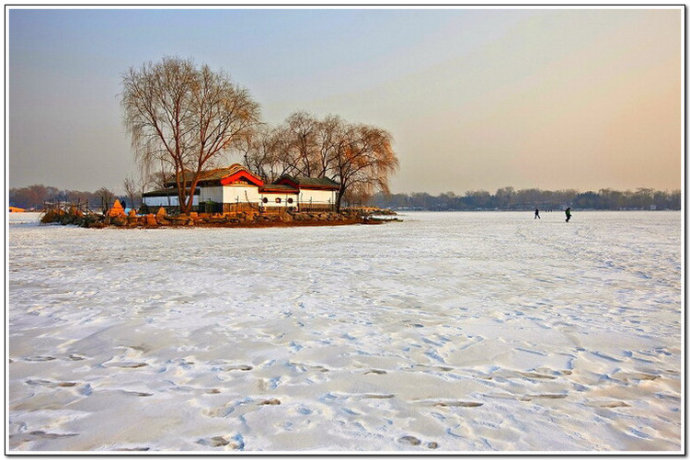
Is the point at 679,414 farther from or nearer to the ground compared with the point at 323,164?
A: nearer to the ground

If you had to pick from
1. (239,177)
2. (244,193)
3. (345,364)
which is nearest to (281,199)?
(244,193)

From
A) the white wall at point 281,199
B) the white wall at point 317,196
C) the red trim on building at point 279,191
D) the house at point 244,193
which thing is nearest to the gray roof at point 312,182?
the house at point 244,193

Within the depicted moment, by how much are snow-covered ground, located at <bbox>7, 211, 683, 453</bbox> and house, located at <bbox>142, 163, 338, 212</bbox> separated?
30312 millimetres

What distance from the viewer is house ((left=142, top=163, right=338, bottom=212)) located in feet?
124

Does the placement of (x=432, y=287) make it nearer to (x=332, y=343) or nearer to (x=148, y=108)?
(x=332, y=343)

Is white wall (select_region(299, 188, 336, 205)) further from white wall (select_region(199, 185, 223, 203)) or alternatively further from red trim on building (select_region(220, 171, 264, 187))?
white wall (select_region(199, 185, 223, 203))

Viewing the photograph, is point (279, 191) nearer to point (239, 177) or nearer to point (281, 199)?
point (281, 199)

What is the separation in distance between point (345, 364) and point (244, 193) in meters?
36.3

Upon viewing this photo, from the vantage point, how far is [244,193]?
38812mm

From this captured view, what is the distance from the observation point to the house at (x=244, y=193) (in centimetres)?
3772

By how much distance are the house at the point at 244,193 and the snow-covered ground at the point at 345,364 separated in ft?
99.4

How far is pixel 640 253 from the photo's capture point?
12391mm

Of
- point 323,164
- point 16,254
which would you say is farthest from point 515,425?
point 323,164

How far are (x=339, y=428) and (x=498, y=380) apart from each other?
1.45m
